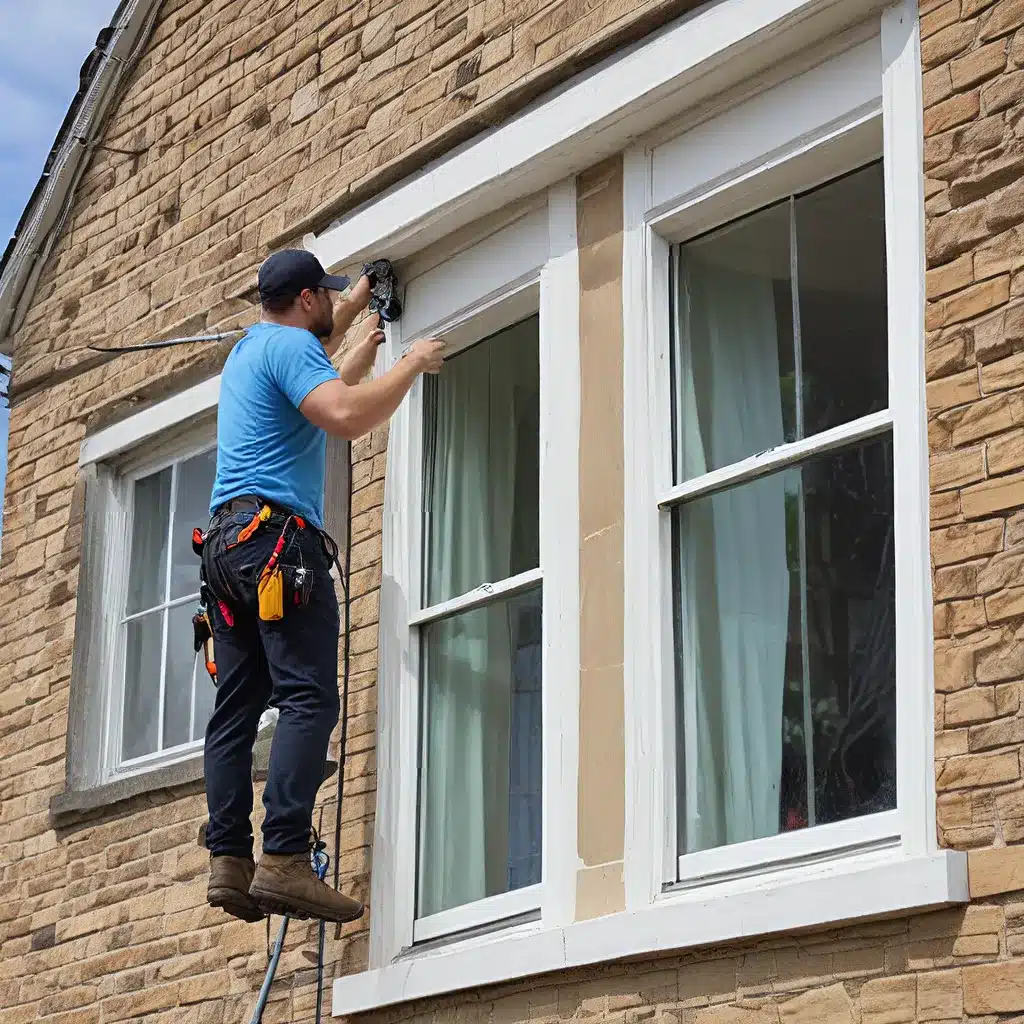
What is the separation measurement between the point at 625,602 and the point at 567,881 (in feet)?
2.71

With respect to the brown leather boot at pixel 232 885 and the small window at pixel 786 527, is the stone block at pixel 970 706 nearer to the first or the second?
the small window at pixel 786 527

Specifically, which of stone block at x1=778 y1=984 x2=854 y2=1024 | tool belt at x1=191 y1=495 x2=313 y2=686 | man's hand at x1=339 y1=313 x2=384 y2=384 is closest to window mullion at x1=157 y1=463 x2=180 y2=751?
tool belt at x1=191 y1=495 x2=313 y2=686

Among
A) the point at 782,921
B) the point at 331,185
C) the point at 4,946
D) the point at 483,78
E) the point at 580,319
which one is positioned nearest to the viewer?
the point at 782,921

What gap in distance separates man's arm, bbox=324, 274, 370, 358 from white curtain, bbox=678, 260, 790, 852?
1.28 meters

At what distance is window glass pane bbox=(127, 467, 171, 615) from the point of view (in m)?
8.65

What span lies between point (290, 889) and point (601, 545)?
Result: 1373 millimetres

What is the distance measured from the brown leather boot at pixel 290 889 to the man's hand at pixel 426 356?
1461mm

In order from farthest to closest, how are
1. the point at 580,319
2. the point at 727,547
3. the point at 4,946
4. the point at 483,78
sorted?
1. the point at 4,946
2. the point at 483,78
3. the point at 580,319
4. the point at 727,547

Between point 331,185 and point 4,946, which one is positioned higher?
point 331,185

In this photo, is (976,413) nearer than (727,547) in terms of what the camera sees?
Yes

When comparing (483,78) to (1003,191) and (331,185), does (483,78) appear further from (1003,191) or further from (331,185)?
(1003,191)

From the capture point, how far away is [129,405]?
8.75 metres

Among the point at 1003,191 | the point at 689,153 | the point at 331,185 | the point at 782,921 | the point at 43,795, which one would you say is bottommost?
the point at 782,921

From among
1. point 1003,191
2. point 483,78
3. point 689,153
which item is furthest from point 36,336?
point 1003,191
